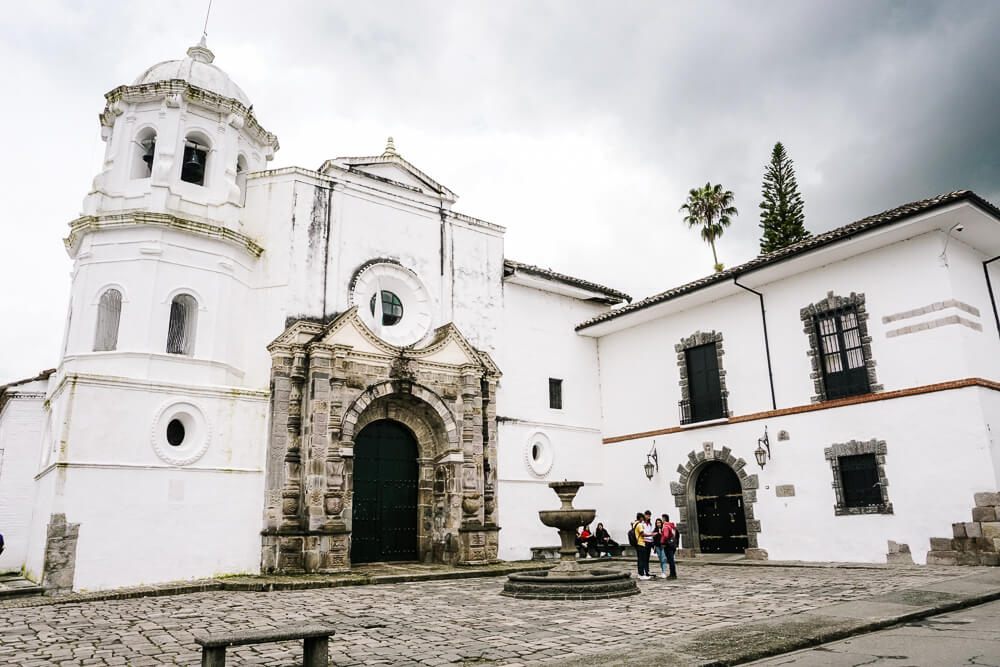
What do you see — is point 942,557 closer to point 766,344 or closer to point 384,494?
point 766,344

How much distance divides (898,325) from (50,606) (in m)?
16.2

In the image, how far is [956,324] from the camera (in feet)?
44.2

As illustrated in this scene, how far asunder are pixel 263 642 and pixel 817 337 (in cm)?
1390

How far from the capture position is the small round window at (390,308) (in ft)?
57.3

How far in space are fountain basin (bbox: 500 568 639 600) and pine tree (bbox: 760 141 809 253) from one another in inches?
922

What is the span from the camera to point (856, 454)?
14.5 meters

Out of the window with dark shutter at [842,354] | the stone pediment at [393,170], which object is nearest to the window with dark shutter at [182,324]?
the stone pediment at [393,170]

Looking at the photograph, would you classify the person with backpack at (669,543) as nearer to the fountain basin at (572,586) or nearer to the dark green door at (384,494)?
the fountain basin at (572,586)

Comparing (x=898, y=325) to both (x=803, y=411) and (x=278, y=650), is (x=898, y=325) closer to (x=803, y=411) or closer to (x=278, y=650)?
(x=803, y=411)

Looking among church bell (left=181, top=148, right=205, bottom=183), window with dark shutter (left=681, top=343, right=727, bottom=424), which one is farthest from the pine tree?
church bell (left=181, top=148, right=205, bottom=183)

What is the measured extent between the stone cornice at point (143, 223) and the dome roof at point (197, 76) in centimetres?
355

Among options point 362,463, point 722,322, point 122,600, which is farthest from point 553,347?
point 122,600

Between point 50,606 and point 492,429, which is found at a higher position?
point 492,429

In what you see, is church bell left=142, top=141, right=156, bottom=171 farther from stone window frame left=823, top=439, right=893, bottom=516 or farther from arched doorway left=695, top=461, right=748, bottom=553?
stone window frame left=823, top=439, right=893, bottom=516
